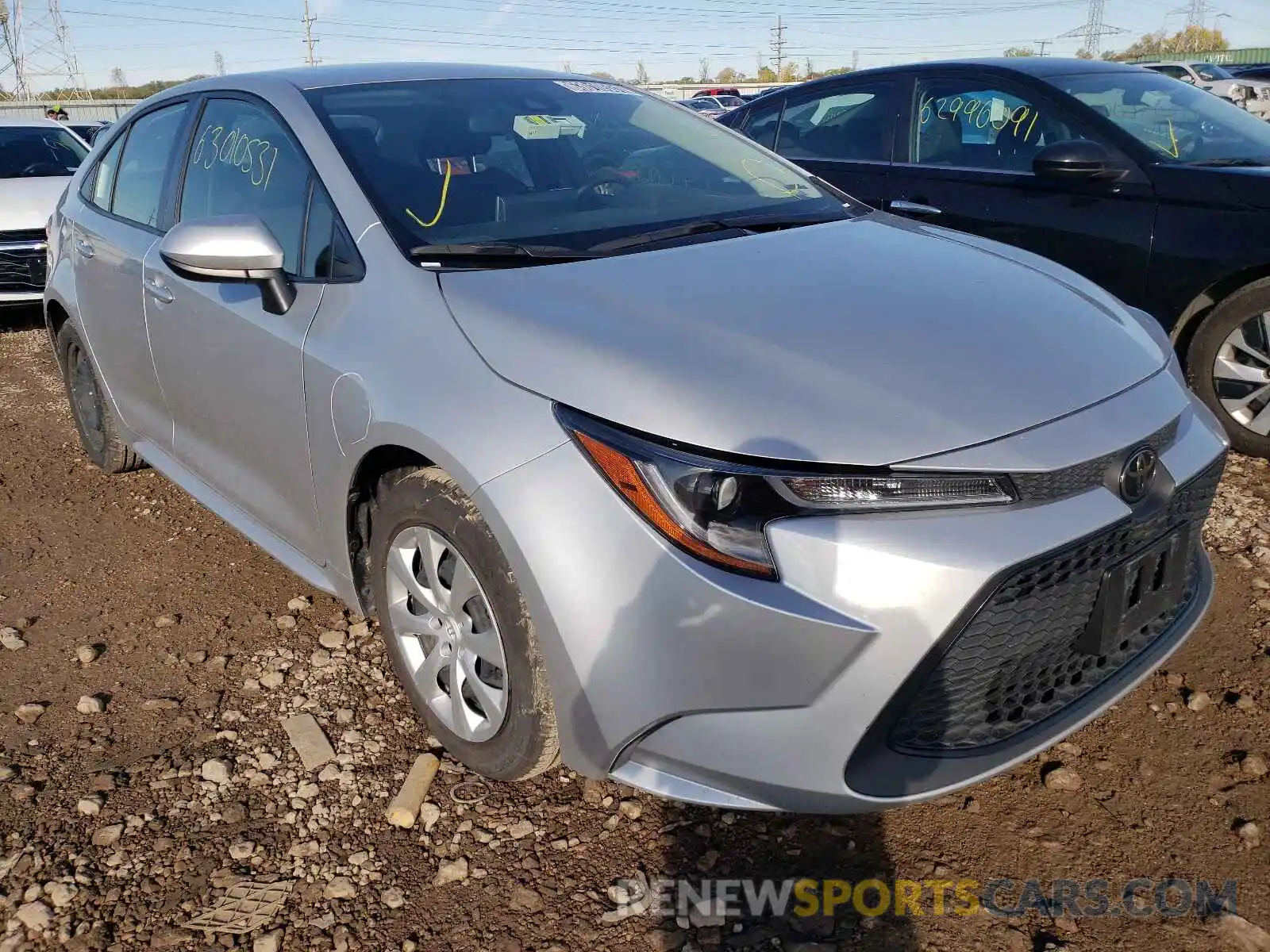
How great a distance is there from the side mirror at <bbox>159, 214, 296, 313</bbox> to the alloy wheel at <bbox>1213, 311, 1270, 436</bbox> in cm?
344

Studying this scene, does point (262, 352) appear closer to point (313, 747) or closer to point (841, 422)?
point (313, 747)

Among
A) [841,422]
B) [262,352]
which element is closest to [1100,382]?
[841,422]

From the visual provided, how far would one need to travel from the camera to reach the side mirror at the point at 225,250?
2367 millimetres

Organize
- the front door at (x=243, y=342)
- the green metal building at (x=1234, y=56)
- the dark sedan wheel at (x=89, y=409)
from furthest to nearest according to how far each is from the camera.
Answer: the green metal building at (x=1234, y=56), the dark sedan wheel at (x=89, y=409), the front door at (x=243, y=342)

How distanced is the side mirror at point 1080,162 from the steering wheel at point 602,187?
6.84 ft

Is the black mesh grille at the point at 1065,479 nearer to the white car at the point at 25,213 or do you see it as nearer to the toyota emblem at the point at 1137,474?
the toyota emblem at the point at 1137,474

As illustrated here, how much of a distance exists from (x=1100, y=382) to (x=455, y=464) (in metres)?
1.27

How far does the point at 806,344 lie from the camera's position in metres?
1.95

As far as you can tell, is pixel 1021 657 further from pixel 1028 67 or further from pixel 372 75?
pixel 1028 67

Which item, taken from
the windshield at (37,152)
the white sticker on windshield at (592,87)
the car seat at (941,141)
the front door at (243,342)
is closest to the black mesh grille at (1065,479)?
the front door at (243,342)

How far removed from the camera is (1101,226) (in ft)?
13.5

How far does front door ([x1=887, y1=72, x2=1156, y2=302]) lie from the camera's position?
160 inches

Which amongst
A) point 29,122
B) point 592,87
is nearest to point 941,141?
point 592,87

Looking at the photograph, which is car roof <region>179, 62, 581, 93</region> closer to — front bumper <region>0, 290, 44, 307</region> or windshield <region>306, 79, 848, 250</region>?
windshield <region>306, 79, 848, 250</region>
